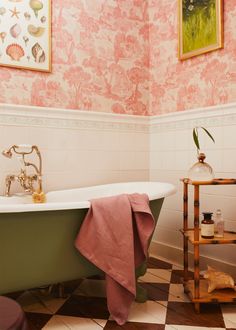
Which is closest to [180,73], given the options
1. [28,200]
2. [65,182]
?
[65,182]

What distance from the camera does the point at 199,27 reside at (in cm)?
258

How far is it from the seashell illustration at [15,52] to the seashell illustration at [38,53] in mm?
85

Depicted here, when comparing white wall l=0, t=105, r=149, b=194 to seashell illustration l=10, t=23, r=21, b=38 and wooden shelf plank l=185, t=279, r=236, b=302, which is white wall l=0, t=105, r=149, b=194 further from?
wooden shelf plank l=185, t=279, r=236, b=302

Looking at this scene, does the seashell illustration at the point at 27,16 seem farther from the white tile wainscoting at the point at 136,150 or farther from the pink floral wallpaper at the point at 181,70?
the pink floral wallpaper at the point at 181,70

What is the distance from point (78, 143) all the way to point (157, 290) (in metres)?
1.20

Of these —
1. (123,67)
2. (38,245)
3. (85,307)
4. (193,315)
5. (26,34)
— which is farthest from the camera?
(123,67)

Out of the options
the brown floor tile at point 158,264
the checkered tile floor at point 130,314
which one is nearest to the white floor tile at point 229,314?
the checkered tile floor at point 130,314

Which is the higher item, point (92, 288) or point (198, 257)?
point (198, 257)

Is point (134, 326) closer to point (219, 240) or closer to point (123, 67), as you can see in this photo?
point (219, 240)

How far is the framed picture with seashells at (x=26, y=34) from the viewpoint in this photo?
250 centimetres

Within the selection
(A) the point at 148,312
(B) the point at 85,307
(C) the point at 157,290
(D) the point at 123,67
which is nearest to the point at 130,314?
(A) the point at 148,312

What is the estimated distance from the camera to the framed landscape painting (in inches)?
95.5

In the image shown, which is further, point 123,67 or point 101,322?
point 123,67

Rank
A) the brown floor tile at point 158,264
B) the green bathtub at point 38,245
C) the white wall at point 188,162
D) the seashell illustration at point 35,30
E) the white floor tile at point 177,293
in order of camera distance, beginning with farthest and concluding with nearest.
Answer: the brown floor tile at point 158,264
the seashell illustration at point 35,30
the white wall at point 188,162
the white floor tile at point 177,293
the green bathtub at point 38,245
